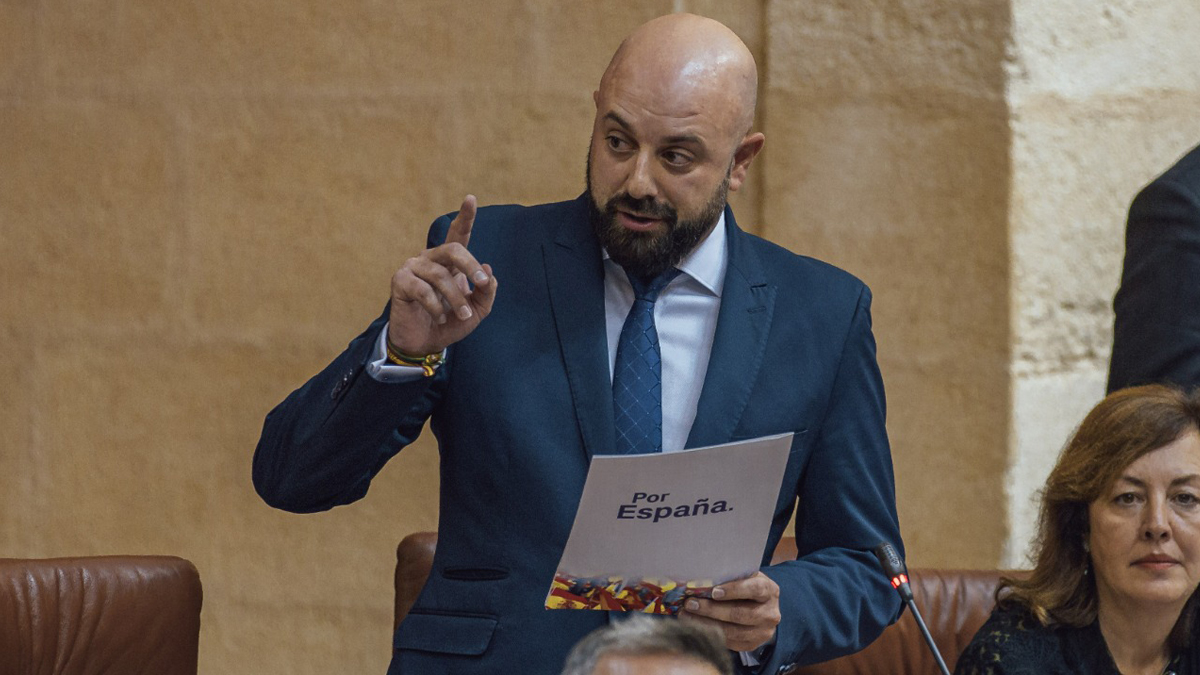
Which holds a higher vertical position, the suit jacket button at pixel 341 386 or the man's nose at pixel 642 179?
the man's nose at pixel 642 179

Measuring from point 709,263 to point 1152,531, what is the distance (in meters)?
0.93

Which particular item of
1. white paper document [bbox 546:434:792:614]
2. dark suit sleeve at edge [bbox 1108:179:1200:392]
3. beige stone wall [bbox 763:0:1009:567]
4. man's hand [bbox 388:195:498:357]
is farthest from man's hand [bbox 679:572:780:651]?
beige stone wall [bbox 763:0:1009:567]

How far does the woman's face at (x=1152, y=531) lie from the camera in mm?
2641

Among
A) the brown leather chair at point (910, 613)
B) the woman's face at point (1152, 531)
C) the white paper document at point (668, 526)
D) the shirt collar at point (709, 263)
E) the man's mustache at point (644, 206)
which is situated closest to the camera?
the white paper document at point (668, 526)

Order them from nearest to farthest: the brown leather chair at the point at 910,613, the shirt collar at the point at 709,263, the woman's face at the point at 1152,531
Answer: the shirt collar at the point at 709,263, the woman's face at the point at 1152,531, the brown leather chair at the point at 910,613

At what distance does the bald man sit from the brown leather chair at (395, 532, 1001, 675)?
25.5 inches

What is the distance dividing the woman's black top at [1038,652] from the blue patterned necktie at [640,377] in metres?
0.86

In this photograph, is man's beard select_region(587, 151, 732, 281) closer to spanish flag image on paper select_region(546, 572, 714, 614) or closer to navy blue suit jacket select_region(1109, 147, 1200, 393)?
spanish flag image on paper select_region(546, 572, 714, 614)

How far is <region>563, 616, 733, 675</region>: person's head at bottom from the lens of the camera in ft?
4.88

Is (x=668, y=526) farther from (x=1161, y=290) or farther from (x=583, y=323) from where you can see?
(x=1161, y=290)

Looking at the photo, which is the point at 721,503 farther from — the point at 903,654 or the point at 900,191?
the point at 900,191

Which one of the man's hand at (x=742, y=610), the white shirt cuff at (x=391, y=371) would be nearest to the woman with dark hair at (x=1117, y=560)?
the man's hand at (x=742, y=610)

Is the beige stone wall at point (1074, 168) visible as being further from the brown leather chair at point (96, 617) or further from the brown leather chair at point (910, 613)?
the brown leather chair at point (96, 617)

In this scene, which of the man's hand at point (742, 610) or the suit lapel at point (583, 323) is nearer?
the man's hand at point (742, 610)
